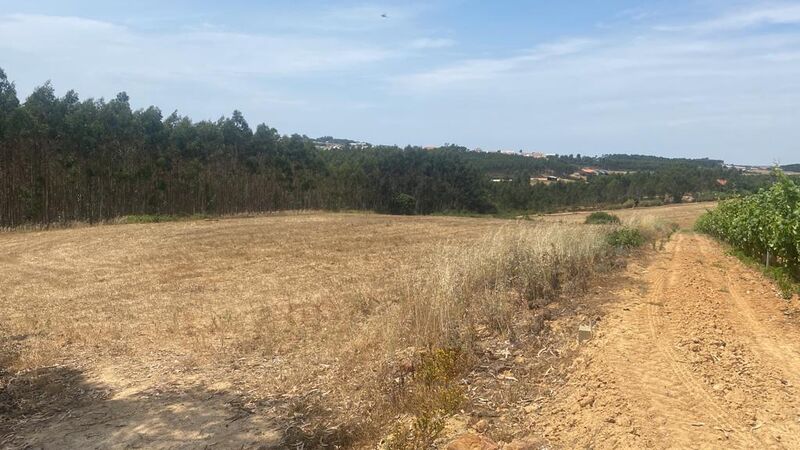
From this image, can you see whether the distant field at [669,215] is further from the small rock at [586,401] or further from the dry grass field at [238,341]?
the small rock at [586,401]

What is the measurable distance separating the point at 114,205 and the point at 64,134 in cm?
595

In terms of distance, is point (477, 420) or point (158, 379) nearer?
point (477, 420)

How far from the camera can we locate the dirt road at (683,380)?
13.7 ft

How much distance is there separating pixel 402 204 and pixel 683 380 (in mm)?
62186

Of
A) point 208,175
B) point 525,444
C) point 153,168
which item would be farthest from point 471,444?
point 208,175

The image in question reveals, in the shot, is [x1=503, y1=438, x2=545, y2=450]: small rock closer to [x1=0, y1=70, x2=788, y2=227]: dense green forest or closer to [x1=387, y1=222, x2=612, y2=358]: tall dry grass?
[x1=387, y1=222, x2=612, y2=358]: tall dry grass

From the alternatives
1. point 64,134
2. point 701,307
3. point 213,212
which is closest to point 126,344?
point 701,307

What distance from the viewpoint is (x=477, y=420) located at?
473 centimetres

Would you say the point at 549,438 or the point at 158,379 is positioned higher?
the point at 549,438

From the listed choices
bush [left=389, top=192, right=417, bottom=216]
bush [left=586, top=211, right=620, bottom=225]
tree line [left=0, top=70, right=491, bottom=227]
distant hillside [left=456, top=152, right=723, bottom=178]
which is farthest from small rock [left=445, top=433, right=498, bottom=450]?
distant hillside [left=456, top=152, right=723, bottom=178]

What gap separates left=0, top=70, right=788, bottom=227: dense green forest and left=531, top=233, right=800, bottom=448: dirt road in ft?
67.3

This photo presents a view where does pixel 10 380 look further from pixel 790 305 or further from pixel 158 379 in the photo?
pixel 790 305

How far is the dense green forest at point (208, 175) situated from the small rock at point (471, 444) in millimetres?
24753

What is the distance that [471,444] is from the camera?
4.12 meters
